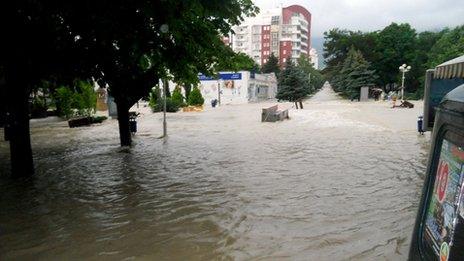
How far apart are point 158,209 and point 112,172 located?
380 cm

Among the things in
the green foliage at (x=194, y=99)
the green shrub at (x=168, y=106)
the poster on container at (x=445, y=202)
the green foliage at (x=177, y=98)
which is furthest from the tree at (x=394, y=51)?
the poster on container at (x=445, y=202)

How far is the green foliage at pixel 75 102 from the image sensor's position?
26.3m

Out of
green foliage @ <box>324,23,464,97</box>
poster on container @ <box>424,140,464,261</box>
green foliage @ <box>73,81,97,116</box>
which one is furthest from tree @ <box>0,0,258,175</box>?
green foliage @ <box>324,23,464,97</box>

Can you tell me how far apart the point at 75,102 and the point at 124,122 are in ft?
42.8

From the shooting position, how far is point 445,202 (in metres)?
2.36

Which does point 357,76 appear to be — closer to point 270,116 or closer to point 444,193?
point 270,116

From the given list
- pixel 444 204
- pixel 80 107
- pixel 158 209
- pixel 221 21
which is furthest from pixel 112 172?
pixel 80 107

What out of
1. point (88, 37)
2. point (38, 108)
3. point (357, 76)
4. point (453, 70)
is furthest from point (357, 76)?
point (453, 70)

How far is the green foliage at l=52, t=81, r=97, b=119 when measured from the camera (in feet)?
86.2

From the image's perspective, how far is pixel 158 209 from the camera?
7.50 meters

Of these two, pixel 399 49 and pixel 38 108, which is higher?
pixel 399 49

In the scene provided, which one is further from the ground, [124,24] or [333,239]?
[124,24]

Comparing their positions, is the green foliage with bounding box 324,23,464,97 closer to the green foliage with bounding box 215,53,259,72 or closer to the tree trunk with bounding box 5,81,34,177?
the green foliage with bounding box 215,53,259,72

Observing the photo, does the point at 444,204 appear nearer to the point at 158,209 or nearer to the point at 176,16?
the point at 158,209
